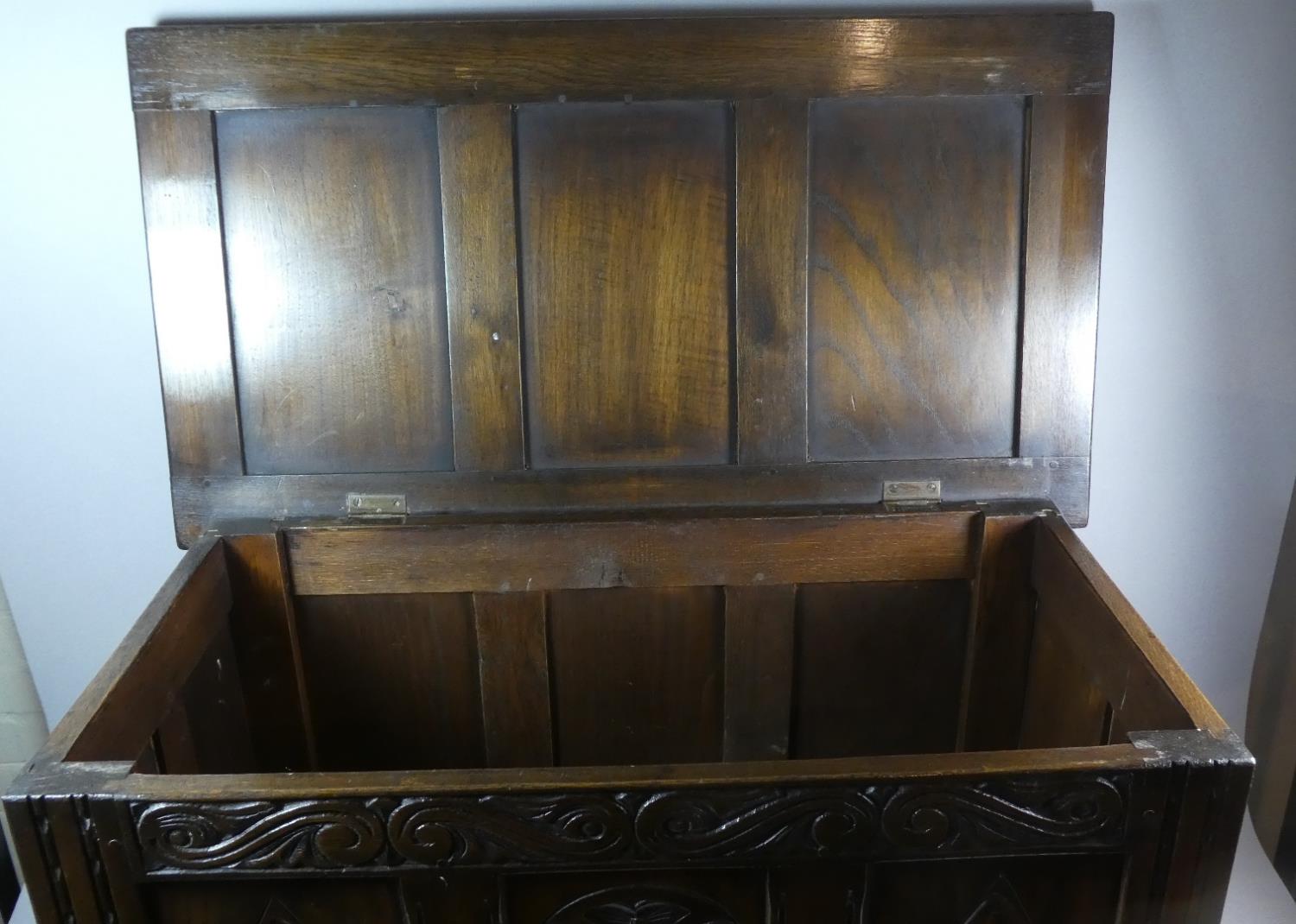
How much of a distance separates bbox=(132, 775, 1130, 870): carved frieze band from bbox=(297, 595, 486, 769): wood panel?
567 millimetres

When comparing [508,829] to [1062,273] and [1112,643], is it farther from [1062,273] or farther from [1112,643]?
[1062,273]

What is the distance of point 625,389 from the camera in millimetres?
1535

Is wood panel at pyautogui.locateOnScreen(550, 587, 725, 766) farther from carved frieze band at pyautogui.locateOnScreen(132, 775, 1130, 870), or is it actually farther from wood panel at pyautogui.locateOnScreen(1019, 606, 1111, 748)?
carved frieze band at pyautogui.locateOnScreen(132, 775, 1130, 870)

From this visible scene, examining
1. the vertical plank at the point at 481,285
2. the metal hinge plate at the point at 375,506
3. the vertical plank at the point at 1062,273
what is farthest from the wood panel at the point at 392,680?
the vertical plank at the point at 1062,273

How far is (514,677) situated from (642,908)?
22.0 inches

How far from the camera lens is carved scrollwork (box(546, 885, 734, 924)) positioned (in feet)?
3.54

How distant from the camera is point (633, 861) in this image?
3.43 feet

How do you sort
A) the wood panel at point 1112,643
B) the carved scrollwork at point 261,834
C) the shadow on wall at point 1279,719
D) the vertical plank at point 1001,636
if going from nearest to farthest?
the carved scrollwork at point 261,834
the wood panel at point 1112,643
the vertical plank at point 1001,636
the shadow on wall at point 1279,719

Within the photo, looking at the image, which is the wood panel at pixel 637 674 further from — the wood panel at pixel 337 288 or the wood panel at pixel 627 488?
the wood panel at pixel 337 288

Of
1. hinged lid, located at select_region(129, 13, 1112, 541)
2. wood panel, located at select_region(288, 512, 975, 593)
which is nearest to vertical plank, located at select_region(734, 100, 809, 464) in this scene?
hinged lid, located at select_region(129, 13, 1112, 541)

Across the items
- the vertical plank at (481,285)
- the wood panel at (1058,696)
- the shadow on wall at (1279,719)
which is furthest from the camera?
the shadow on wall at (1279,719)

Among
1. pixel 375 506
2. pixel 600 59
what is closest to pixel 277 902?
pixel 375 506

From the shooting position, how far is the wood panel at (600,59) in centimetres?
141

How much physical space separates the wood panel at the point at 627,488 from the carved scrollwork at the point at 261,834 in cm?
57
